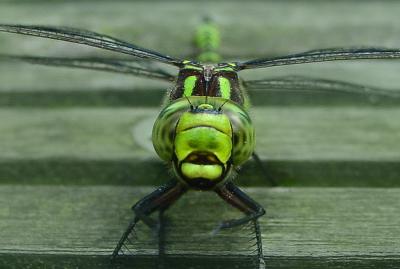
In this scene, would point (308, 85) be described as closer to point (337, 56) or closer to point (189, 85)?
point (337, 56)

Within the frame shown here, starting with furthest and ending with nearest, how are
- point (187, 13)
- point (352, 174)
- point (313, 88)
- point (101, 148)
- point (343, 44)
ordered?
point (187, 13), point (343, 44), point (313, 88), point (101, 148), point (352, 174)

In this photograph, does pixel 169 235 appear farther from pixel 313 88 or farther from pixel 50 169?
pixel 313 88

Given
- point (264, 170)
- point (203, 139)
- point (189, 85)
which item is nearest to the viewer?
point (203, 139)

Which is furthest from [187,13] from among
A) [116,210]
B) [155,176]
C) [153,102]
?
[116,210]

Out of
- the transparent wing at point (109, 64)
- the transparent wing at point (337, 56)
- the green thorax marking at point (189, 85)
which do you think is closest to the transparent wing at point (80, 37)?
the green thorax marking at point (189, 85)

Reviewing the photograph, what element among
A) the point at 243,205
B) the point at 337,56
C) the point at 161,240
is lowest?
the point at 161,240

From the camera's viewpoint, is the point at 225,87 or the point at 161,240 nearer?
the point at 161,240

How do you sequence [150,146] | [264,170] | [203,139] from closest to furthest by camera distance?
[203,139]
[264,170]
[150,146]

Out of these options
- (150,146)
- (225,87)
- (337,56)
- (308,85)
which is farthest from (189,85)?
(308,85)

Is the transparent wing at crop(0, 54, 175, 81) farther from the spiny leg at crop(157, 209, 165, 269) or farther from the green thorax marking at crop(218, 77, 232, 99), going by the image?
the spiny leg at crop(157, 209, 165, 269)
